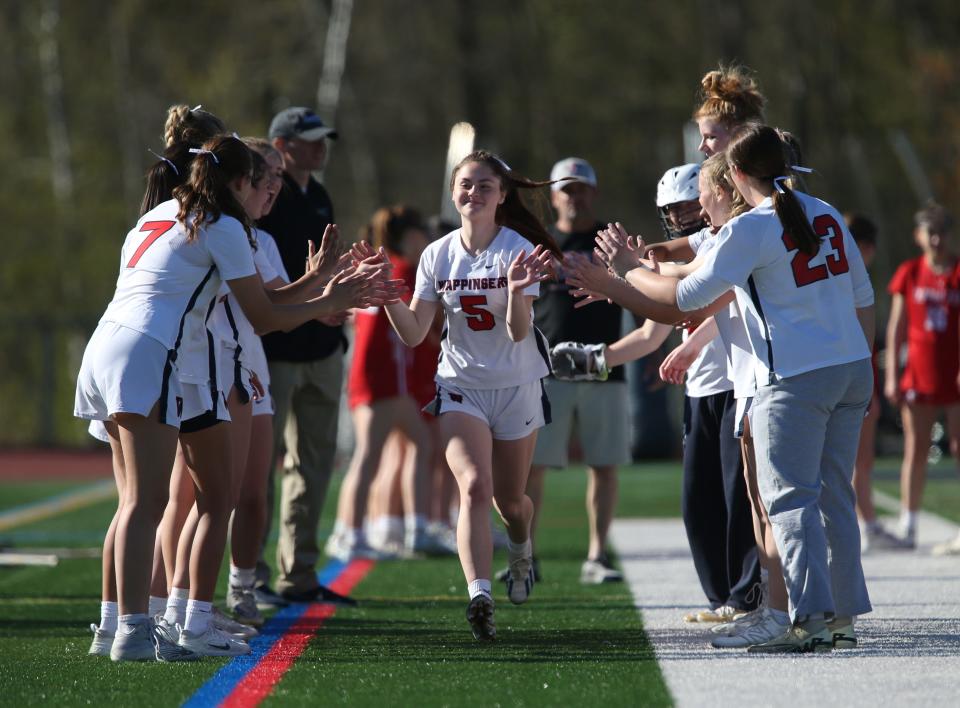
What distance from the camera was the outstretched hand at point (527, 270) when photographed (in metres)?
6.39

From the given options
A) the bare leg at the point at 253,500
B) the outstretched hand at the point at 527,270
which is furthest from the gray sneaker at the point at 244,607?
the outstretched hand at the point at 527,270

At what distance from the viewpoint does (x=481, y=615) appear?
6250mm

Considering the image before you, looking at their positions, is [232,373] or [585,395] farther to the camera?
[585,395]

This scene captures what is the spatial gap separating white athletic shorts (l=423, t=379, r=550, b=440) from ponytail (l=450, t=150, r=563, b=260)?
2.25ft

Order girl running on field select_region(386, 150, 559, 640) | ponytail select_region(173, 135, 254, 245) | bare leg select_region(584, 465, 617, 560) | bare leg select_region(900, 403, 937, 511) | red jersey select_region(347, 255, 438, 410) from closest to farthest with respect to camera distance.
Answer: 1. ponytail select_region(173, 135, 254, 245)
2. girl running on field select_region(386, 150, 559, 640)
3. bare leg select_region(584, 465, 617, 560)
4. bare leg select_region(900, 403, 937, 511)
5. red jersey select_region(347, 255, 438, 410)

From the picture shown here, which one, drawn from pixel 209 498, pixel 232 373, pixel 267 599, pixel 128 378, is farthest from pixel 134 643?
pixel 267 599

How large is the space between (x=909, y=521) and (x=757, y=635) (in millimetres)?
4780

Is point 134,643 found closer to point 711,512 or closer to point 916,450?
point 711,512

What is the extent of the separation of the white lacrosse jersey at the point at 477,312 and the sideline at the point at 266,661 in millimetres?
1339

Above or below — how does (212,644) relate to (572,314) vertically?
below

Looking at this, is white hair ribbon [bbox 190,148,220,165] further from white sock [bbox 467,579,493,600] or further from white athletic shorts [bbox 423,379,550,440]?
white sock [bbox 467,579,493,600]

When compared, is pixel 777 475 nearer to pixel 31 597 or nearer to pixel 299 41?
pixel 31 597

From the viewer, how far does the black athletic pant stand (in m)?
6.93

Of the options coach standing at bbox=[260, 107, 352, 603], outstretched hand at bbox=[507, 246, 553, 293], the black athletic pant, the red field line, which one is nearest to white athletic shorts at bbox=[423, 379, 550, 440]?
outstretched hand at bbox=[507, 246, 553, 293]
